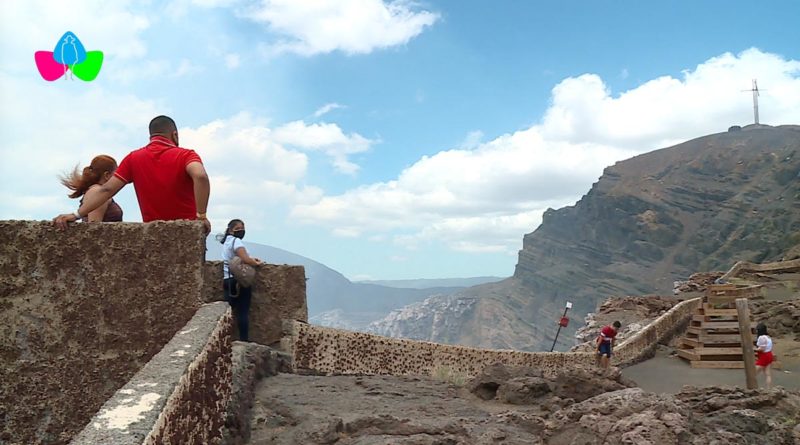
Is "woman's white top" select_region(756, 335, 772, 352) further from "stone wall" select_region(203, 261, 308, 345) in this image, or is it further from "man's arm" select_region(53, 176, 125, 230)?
"man's arm" select_region(53, 176, 125, 230)

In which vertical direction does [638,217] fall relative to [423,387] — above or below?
above

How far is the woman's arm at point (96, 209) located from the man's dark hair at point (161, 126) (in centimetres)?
46

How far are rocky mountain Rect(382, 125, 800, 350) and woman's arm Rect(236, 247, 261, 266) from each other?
67.5 metres

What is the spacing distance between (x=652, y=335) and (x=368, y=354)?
13292 millimetres

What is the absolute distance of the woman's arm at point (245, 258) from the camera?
4633mm

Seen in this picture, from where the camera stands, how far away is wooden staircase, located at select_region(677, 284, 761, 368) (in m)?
14.9

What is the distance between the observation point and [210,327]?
2.78 meters

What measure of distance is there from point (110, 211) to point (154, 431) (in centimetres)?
262

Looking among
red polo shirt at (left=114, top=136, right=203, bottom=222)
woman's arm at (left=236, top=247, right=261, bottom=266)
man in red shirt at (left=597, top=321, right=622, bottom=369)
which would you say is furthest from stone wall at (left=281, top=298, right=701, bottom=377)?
man in red shirt at (left=597, top=321, right=622, bottom=369)

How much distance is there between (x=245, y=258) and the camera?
4645 mm

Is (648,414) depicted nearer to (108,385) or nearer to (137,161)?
(108,385)

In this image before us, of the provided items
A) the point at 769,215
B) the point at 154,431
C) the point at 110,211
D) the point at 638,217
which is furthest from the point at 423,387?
the point at 638,217

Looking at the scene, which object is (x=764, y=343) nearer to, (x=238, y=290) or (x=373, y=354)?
(x=373, y=354)

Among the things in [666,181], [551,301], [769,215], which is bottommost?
[551,301]
